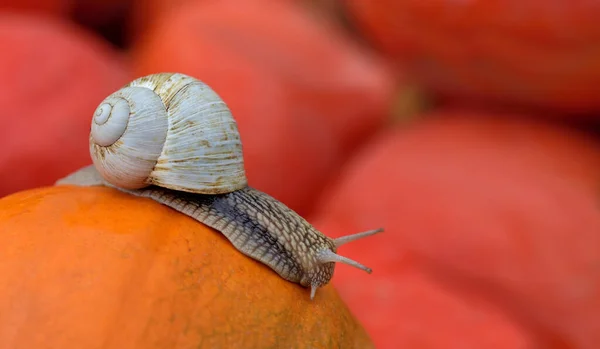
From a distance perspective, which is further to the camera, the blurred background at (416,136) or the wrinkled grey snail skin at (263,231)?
the blurred background at (416,136)

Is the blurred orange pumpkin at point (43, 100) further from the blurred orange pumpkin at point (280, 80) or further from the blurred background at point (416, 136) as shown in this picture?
the blurred orange pumpkin at point (280, 80)

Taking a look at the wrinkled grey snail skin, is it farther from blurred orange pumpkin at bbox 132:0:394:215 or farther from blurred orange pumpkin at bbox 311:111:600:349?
blurred orange pumpkin at bbox 132:0:394:215

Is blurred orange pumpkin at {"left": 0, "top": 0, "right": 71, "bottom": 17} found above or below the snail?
below

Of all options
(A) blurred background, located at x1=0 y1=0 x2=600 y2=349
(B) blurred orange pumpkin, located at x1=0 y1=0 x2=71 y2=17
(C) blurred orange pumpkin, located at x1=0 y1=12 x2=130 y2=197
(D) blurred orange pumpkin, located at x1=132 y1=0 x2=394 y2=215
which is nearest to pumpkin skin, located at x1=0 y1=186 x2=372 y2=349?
(A) blurred background, located at x1=0 y1=0 x2=600 y2=349

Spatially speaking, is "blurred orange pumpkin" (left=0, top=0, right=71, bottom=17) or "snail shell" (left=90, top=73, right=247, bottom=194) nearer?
"snail shell" (left=90, top=73, right=247, bottom=194)

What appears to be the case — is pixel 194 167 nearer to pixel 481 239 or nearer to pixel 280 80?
pixel 481 239

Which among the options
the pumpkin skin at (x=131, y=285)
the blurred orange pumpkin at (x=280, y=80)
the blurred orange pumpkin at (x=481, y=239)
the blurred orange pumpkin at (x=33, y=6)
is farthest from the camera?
the blurred orange pumpkin at (x=33, y=6)

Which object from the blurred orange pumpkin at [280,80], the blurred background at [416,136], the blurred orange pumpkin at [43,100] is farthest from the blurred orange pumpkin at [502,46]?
the blurred orange pumpkin at [43,100]
